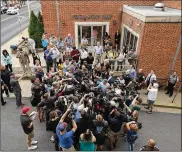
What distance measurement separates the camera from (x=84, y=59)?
34.8 ft

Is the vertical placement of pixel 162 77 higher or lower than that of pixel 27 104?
higher

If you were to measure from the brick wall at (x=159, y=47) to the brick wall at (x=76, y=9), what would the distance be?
4260 millimetres

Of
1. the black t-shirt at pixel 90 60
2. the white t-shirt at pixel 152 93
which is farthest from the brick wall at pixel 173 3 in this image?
the white t-shirt at pixel 152 93

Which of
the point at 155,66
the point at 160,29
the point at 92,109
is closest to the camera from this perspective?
the point at 92,109

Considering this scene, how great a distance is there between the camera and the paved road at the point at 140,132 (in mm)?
6578

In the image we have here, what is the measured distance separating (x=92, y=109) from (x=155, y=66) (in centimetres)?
504

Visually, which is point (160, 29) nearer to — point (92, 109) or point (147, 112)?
point (147, 112)

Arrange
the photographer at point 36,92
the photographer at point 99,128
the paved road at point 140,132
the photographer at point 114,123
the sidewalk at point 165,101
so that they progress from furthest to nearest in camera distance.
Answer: the sidewalk at point 165,101 < the photographer at point 36,92 < the paved road at point 140,132 < the photographer at point 114,123 < the photographer at point 99,128

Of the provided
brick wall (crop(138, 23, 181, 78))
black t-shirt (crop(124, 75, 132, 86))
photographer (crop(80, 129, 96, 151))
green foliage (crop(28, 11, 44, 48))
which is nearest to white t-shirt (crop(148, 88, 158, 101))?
black t-shirt (crop(124, 75, 132, 86))

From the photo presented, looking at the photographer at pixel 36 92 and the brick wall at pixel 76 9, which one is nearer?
the photographer at pixel 36 92

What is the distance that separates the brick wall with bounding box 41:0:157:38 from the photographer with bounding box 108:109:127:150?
28.1ft

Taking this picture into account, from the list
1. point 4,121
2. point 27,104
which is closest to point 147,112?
point 27,104

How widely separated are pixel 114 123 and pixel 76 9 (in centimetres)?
899

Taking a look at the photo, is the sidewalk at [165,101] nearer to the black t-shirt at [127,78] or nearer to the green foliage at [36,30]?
the black t-shirt at [127,78]
